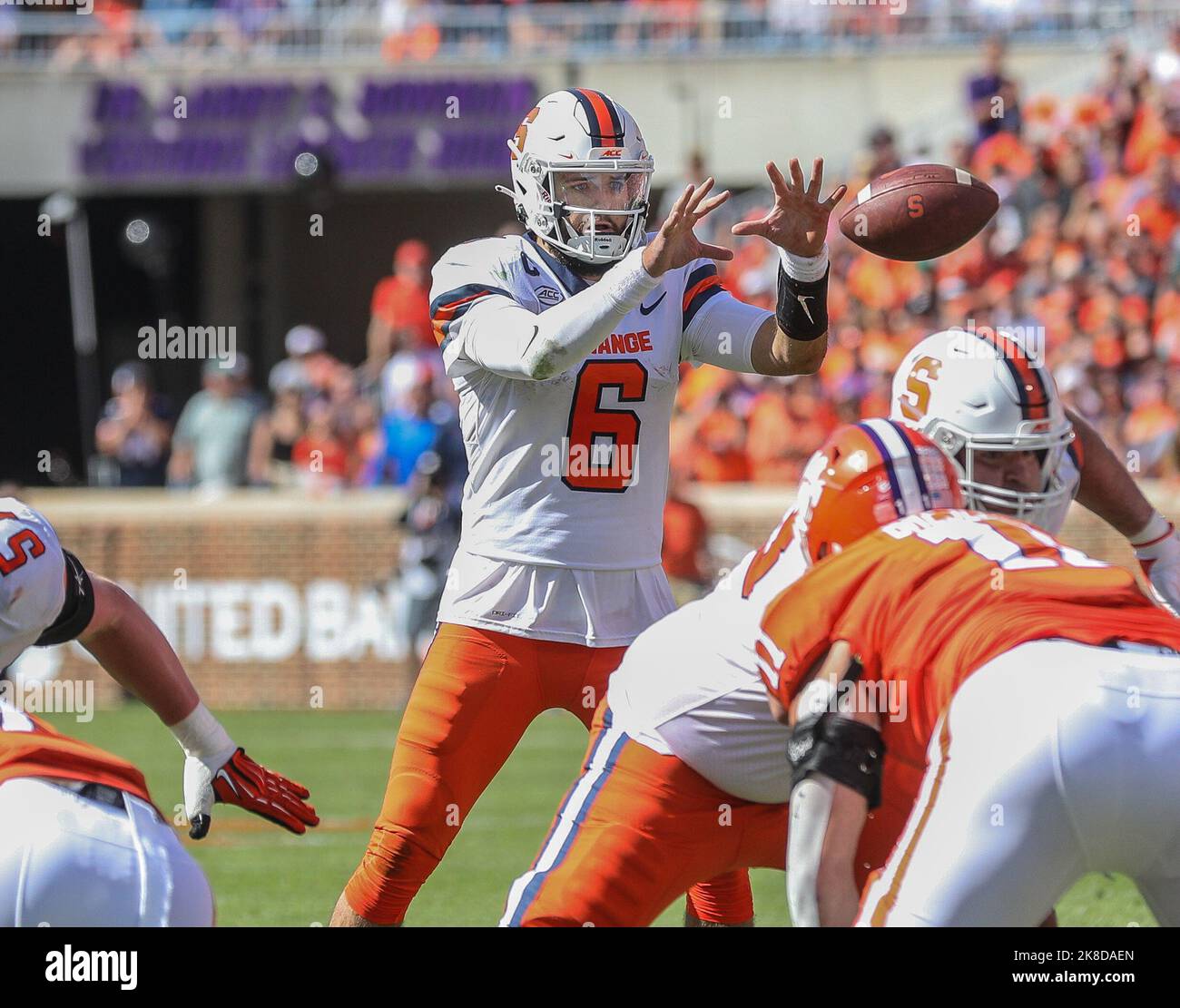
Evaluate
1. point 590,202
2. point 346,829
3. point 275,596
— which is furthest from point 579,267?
point 275,596

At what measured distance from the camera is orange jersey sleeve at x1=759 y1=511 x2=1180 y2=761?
3.14 m

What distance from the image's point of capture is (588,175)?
4.63 meters

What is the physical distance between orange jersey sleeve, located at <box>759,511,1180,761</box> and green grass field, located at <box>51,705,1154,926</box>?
2681mm

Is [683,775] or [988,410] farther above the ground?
[988,410]

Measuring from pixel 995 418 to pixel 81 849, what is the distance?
6.94 ft

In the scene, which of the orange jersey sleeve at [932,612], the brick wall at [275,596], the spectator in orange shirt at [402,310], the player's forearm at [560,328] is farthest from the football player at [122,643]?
A: the spectator in orange shirt at [402,310]

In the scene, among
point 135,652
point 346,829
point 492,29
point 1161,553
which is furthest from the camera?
point 492,29

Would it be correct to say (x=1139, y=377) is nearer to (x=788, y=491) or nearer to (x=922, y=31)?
(x=788, y=491)

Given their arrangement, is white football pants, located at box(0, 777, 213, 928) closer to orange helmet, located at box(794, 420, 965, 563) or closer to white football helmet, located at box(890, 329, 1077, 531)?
orange helmet, located at box(794, 420, 965, 563)

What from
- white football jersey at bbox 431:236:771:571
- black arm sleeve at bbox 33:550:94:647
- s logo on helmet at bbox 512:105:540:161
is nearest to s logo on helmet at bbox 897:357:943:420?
white football jersey at bbox 431:236:771:571

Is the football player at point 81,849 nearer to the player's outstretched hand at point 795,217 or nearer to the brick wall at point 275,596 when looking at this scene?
the player's outstretched hand at point 795,217

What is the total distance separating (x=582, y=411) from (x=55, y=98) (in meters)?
17.0

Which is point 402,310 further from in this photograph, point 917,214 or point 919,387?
point 919,387
